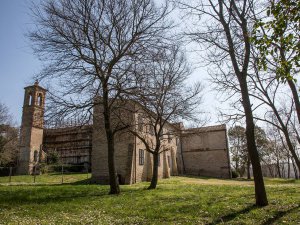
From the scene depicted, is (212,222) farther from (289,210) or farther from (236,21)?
(236,21)

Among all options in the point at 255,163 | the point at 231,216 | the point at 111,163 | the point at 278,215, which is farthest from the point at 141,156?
the point at 278,215

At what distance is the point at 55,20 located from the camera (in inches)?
603

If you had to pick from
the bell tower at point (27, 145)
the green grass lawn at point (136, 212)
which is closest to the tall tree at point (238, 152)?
the bell tower at point (27, 145)

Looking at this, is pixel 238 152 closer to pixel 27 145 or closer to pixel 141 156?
pixel 141 156

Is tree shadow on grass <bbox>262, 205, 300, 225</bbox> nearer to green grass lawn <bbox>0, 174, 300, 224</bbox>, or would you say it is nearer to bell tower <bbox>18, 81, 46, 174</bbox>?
green grass lawn <bbox>0, 174, 300, 224</bbox>

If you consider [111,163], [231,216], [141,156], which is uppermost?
[141,156]

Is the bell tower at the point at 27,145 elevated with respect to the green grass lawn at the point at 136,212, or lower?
elevated

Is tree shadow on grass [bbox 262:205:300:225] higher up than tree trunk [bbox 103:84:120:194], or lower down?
lower down

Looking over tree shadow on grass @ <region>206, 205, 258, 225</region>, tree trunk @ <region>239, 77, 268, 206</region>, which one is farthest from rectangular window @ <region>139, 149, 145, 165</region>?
tree shadow on grass @ <region>206, 205, 258, 225</region>

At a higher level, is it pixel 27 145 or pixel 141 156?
pixel 27 145

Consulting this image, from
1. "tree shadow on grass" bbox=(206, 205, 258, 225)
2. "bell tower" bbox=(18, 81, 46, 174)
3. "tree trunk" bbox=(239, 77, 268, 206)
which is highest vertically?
"bell tower" bbox=(18, 81, 46, 174)

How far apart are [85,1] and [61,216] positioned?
1139cm

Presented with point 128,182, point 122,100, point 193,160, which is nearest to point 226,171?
point 193,160

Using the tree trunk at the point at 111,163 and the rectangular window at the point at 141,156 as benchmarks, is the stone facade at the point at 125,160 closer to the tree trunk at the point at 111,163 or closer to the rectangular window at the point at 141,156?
the rectangular window at the point at 141,156
